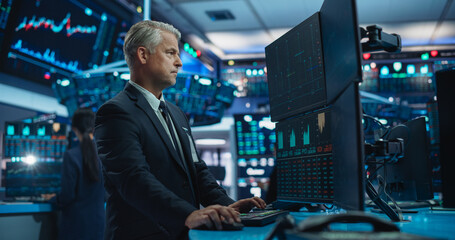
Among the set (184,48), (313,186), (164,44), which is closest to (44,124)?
A: (164,44)

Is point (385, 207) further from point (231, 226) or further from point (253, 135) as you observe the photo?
point (253, 135)

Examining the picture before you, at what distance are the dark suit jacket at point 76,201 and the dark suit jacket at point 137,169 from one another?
1.92 m

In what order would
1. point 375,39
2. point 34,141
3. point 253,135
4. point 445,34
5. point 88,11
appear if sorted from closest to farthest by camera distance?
point 375,39 < point 34,141 < point 88,11 < point 253,135 < point 445,34

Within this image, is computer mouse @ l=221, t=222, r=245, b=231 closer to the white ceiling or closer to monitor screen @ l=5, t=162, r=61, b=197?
monitor screen @ l=5, t=162, r=61, b=197

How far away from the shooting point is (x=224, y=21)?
268 inches

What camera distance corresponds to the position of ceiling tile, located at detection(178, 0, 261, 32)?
6098 mm

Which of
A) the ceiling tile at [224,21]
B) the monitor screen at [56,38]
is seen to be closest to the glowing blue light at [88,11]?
the monitor screen at [56,38]

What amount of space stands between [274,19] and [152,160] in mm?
5542

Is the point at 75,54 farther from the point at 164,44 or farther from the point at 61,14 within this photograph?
the point at 164,44

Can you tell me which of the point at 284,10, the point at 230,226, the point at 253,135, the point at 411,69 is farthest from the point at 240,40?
the point at 230,226

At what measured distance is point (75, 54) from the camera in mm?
5172

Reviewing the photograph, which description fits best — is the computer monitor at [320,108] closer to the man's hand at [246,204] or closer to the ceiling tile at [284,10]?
the man's hand at [246,204]

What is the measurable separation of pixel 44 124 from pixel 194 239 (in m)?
3.20

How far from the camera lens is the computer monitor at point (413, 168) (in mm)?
2152
